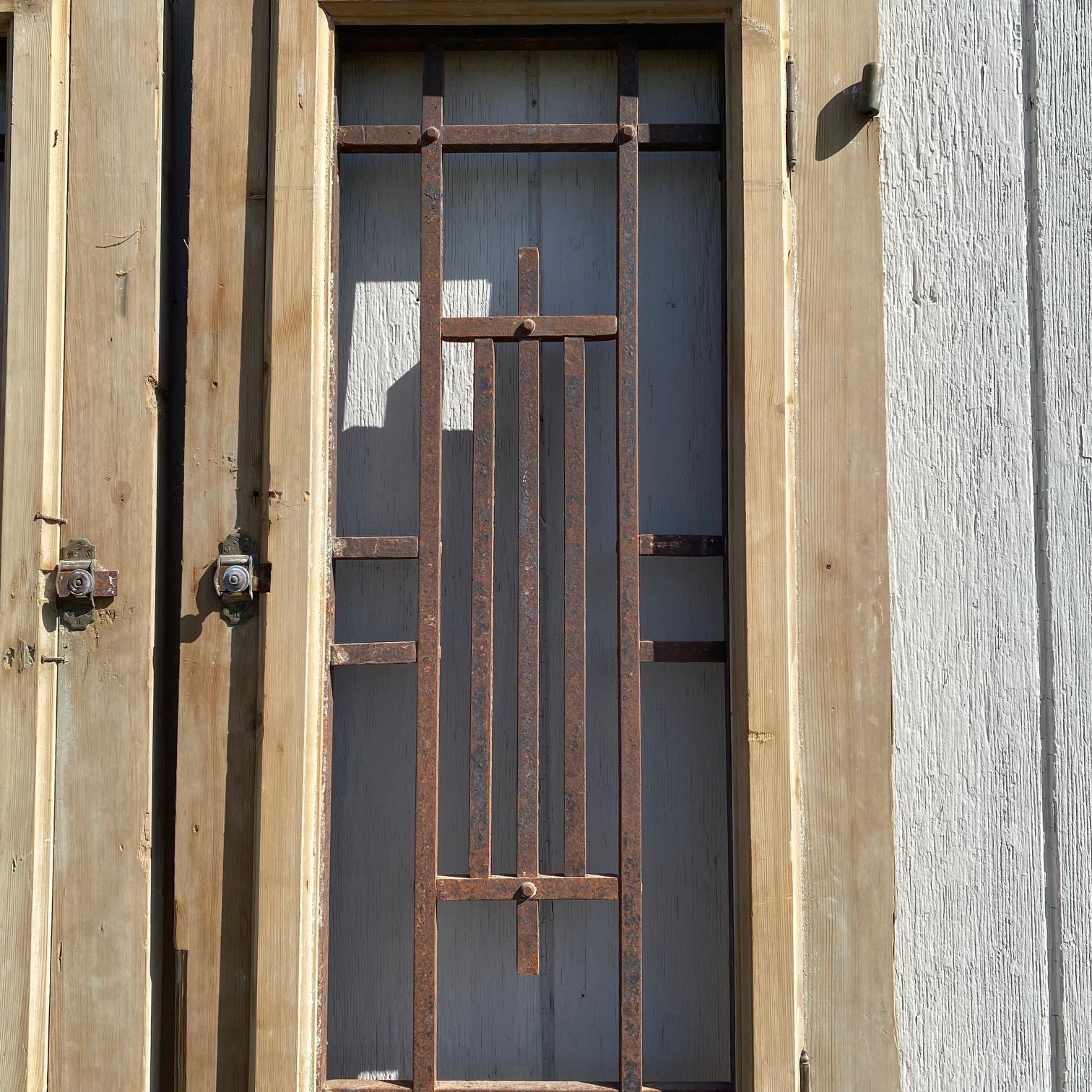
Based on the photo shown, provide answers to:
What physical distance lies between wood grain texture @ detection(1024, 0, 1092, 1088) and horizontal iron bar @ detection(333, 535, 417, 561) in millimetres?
873

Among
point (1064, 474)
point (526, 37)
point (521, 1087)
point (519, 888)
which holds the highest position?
point (526, 37)

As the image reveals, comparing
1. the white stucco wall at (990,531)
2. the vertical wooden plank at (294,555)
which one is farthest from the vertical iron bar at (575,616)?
the white stucco wall at (990,531)

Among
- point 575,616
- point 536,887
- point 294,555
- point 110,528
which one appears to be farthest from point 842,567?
point 110,528

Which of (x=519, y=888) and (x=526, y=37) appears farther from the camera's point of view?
(x=526, y=37)

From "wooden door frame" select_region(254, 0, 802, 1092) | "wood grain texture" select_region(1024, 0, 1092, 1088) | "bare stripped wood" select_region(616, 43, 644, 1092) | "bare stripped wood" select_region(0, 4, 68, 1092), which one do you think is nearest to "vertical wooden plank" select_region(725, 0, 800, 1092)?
"wooden door frame" select_region(254, 0, 802, 1092)

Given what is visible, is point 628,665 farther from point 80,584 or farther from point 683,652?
point 80,584

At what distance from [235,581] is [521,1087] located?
754mm

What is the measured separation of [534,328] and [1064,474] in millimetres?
764

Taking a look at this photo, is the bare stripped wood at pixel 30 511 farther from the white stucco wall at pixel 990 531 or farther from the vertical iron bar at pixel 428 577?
the white stucco wall at pixel 990 531

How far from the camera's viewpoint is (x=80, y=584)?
136 centimetres

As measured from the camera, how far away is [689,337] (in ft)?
4.85

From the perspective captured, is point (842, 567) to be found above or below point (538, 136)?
below

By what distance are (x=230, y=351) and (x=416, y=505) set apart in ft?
1.07

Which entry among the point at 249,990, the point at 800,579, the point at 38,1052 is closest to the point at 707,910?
the point at 800,579
